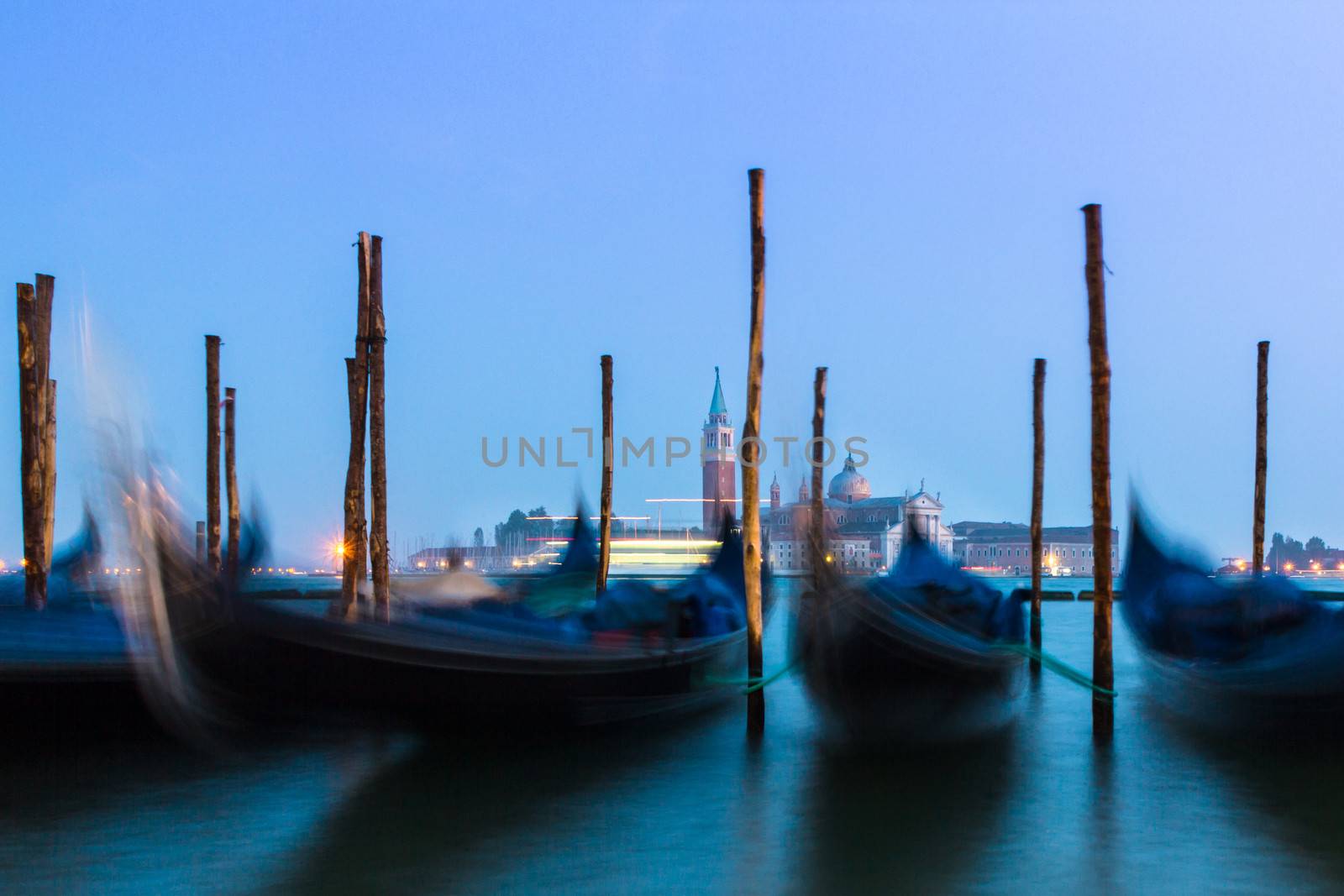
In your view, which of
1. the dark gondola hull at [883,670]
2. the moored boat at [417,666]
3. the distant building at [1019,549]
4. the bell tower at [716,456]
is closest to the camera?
the moored boat at [417,666]

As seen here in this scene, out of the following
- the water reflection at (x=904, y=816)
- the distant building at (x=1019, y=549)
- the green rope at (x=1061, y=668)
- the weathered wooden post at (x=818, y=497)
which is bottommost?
the distant building at (x=1019, y=549)

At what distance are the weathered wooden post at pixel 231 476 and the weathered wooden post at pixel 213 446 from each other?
157 millimetres

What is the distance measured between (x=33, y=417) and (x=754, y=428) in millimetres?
4445

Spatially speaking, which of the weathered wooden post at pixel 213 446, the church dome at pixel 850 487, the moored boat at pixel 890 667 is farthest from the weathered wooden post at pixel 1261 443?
the church dome at pixel 850 487

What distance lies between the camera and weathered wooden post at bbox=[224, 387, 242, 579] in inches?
443

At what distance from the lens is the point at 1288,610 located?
22.7 feet

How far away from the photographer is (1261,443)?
9852 millimetres

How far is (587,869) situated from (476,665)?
132 centimetres

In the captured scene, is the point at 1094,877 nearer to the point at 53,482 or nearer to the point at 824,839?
the point at 824,839

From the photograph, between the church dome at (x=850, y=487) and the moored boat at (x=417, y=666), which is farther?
the church dome at (x=850, y=487)

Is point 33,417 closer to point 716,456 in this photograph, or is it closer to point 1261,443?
point 1261,443

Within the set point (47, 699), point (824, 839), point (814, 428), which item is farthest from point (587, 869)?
point (814, 428)

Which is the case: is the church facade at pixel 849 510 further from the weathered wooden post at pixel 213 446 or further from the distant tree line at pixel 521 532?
the weathered wooden post at pixel 213 446

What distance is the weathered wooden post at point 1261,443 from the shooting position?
31.9 feet
